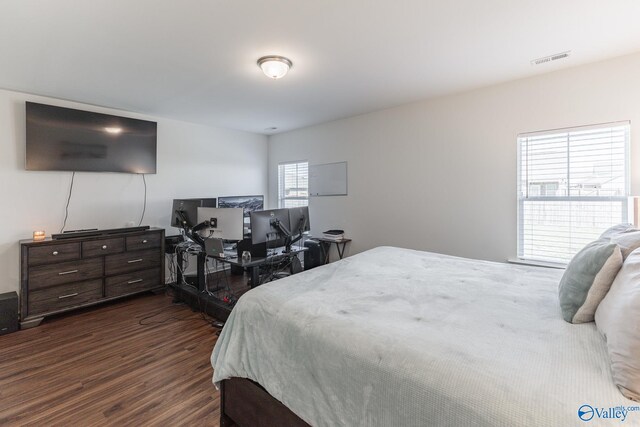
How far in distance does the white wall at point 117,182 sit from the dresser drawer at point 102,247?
515mm

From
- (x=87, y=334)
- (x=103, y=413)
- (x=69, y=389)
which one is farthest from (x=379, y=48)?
(x=87, y=334)

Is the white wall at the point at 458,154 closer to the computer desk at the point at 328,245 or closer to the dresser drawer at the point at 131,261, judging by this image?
the computer desk at the point at 328,245

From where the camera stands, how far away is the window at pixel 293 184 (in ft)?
17.1

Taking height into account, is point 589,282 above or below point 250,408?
above

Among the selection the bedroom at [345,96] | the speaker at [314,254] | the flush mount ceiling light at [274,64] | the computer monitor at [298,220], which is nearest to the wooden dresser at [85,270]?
the bedroom at [345,96]

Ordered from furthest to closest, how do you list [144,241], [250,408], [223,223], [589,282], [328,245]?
[328,245] → [144,241] → [223,223] → [250,408] → [589,282]

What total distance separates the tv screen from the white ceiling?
31 cm

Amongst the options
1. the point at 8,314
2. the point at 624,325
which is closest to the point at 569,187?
the point at 624,325

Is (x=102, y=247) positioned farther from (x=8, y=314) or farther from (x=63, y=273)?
(x=8, y=314)

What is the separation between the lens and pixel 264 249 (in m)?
3.17

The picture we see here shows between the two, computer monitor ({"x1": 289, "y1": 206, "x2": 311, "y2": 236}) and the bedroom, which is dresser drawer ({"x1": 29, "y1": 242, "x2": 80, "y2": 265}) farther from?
computer monitor ({"x1": 289, "y1": 206, "x2": 311, "y2": 236})

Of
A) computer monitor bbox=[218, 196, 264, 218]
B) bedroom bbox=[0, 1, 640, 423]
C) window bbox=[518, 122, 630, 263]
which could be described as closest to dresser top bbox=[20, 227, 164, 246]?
bedroom bbox=[0, 1, 640, 423]

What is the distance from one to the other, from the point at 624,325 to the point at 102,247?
Result: 4.36 meters

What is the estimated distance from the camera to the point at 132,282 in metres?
3.70
